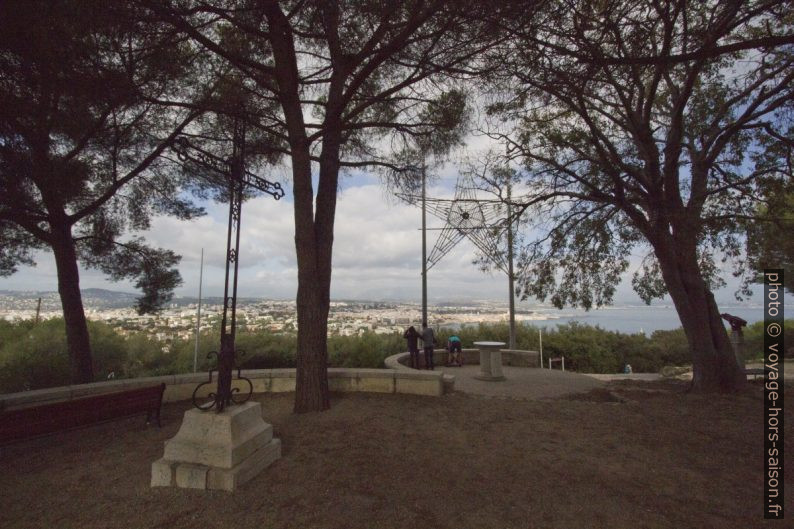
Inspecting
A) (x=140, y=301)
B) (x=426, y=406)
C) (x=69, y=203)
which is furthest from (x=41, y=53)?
(x=426, y=406)

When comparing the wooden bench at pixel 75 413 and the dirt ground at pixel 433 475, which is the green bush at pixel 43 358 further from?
the wooden bench at pixel 75 413

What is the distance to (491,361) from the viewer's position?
9656 mm

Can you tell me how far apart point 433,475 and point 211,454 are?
2.03m

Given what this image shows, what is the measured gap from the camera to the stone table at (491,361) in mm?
9469

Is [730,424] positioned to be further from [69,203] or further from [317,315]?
[69,203]

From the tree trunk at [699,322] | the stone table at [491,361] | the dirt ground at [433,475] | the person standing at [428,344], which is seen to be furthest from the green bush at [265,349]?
the tree trunk at [699,322]

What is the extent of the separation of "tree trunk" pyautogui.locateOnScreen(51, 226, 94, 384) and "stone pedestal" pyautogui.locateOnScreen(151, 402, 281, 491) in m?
5.25

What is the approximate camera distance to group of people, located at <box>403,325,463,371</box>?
9727 mm

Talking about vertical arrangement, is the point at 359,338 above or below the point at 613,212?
below

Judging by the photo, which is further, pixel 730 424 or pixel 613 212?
pixel 613 212

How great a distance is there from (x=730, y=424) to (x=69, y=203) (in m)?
11.8

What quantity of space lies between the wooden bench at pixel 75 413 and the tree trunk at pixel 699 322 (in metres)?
9.03

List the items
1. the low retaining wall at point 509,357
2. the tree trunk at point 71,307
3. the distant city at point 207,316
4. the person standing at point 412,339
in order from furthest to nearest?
the distant city at point 207,316
the low retaining wall at point 509,357
the person standing at point 412,339
the tree trunk at point 71,307

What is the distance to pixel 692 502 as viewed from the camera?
3166mm
